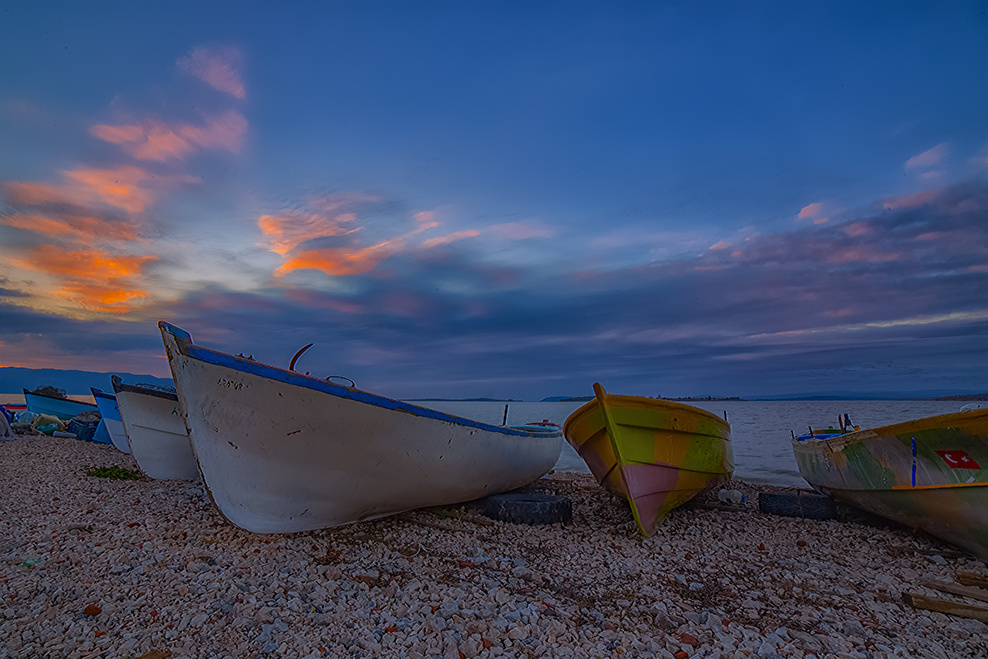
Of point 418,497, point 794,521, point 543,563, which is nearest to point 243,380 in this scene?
point 418,497

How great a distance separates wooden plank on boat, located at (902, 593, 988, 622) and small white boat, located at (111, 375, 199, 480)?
10700 mm

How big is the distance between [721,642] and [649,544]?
2.86 m

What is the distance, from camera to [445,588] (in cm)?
Result: 465

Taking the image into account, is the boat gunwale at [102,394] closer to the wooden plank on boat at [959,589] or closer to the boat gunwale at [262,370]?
the boat gunwale at [262,370]

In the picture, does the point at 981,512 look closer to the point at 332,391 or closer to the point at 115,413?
the point at 332,391

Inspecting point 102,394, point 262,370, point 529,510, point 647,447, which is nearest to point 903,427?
point 647,447

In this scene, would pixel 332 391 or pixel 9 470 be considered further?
pixel 9 470

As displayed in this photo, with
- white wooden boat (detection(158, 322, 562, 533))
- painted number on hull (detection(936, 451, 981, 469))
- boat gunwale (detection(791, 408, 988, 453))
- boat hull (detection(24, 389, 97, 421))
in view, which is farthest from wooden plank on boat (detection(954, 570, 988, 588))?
boat hull (detection(24, 389, 97, 421))

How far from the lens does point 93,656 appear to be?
128 inches

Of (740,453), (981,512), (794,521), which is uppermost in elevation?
(981,512)

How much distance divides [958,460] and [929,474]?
450mm

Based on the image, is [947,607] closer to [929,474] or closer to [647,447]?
[929,474]

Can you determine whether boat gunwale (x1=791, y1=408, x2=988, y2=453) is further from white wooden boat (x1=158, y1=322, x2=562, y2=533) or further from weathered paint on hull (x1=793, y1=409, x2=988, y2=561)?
white wooden boat (x1=158, y1=322, x2=562, y2=533)

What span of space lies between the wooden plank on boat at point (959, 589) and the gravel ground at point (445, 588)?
118 millimetres
